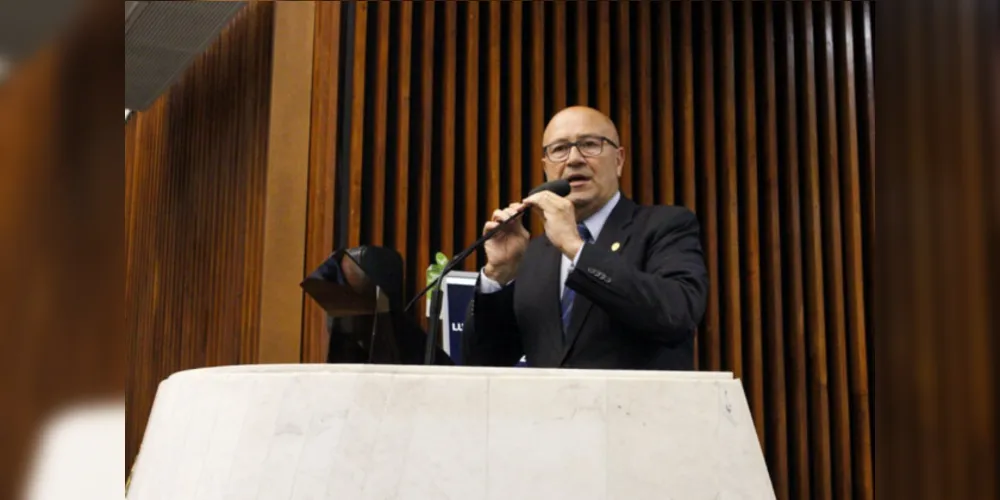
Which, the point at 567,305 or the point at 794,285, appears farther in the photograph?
the point at 794,285

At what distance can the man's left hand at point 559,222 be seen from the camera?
186cm

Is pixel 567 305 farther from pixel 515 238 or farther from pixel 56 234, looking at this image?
pixel 56 234

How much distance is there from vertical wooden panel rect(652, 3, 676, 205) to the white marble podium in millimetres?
3406

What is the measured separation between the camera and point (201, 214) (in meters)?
4.31

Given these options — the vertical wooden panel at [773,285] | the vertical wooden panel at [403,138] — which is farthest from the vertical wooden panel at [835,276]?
the vertical wooden panel at [403,138]

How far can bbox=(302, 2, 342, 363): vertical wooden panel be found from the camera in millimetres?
3465

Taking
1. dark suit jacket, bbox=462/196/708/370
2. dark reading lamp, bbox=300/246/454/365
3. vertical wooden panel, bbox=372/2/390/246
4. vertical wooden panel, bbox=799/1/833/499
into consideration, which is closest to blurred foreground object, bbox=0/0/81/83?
dark suit jacket, bbox=462/196/708/370

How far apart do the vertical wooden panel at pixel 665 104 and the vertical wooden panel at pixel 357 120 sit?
3.43ft

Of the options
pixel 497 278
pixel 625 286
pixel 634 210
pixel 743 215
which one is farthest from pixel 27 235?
pixel 743 215

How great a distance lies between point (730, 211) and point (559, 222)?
1983 millimetres

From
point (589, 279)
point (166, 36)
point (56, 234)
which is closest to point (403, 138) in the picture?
point (166, 36)

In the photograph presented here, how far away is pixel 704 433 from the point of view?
336 millimetres

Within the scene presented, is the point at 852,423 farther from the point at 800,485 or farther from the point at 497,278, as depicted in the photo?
the point at 497,278

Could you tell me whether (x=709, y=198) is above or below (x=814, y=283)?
above
